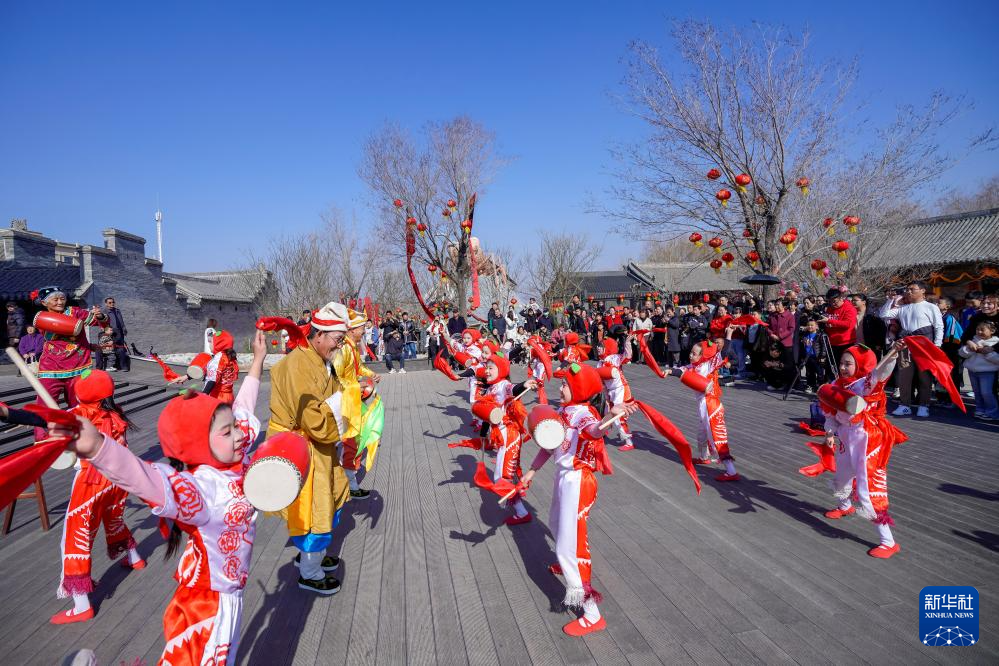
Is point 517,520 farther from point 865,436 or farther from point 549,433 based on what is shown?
point 865,436

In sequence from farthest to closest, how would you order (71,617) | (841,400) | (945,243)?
(945,243) < (841,400) < (71,617)

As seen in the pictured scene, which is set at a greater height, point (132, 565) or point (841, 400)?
point (841, 400)

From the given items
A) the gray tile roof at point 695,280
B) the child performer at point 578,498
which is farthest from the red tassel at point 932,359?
the gray tile roof at point 695,280

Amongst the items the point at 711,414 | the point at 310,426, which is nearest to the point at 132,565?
the point at 310,426

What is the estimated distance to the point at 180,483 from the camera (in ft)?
6.75

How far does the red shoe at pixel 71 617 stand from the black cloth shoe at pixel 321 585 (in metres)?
1.43

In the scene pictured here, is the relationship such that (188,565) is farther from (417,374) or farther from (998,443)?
(417,374)

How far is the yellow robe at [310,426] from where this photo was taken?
3.53 meters

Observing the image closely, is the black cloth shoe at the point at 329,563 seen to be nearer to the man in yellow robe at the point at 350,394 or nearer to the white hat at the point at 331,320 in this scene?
the man in yellow robe at the point at 350,394

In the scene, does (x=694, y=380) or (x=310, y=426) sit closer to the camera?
(x=310, y=426)

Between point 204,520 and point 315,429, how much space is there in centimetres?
135

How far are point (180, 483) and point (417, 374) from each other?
15042 millimetres

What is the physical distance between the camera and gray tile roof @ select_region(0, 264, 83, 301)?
17.0m

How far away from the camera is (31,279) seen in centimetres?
1794
